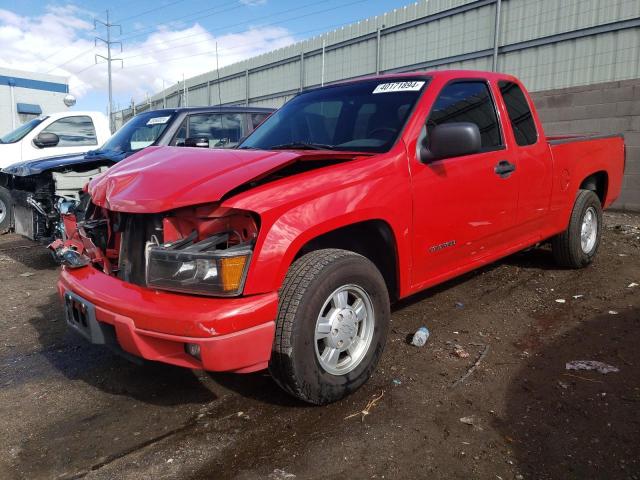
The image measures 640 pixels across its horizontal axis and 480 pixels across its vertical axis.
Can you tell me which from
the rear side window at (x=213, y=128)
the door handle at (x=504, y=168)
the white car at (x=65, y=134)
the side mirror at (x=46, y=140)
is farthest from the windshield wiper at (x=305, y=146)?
the white car at (x=65, y=134)

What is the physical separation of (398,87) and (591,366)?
87.2 inches

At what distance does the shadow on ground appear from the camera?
219 cm

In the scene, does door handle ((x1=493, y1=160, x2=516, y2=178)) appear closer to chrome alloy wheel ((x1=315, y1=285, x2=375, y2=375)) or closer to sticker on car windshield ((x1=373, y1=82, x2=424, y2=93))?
sticker on car windshield ((x1=373, y1=82, x2=424, y2=93))

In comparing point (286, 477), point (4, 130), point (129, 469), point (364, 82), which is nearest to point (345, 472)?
point (286, 477)

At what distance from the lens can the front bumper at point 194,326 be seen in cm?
219

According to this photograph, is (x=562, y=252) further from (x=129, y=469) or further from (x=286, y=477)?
(x=129, y=469)

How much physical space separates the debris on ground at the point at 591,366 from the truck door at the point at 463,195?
3.07 feet

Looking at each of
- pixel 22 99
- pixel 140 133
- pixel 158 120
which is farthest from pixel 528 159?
pixel 22 99

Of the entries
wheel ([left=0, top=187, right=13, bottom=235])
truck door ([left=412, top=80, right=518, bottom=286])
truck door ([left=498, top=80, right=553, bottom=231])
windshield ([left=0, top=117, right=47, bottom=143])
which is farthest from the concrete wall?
wheel ([left=0, top=187, right=13, bottom=235])

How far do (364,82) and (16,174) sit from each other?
4.59m

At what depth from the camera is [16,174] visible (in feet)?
19.7

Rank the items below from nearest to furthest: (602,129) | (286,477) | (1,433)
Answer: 1. (286,477)
2. (1,433)
3. (602,129)

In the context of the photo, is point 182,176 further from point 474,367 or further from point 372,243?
A: point 474,367

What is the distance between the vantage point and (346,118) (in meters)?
3.60
